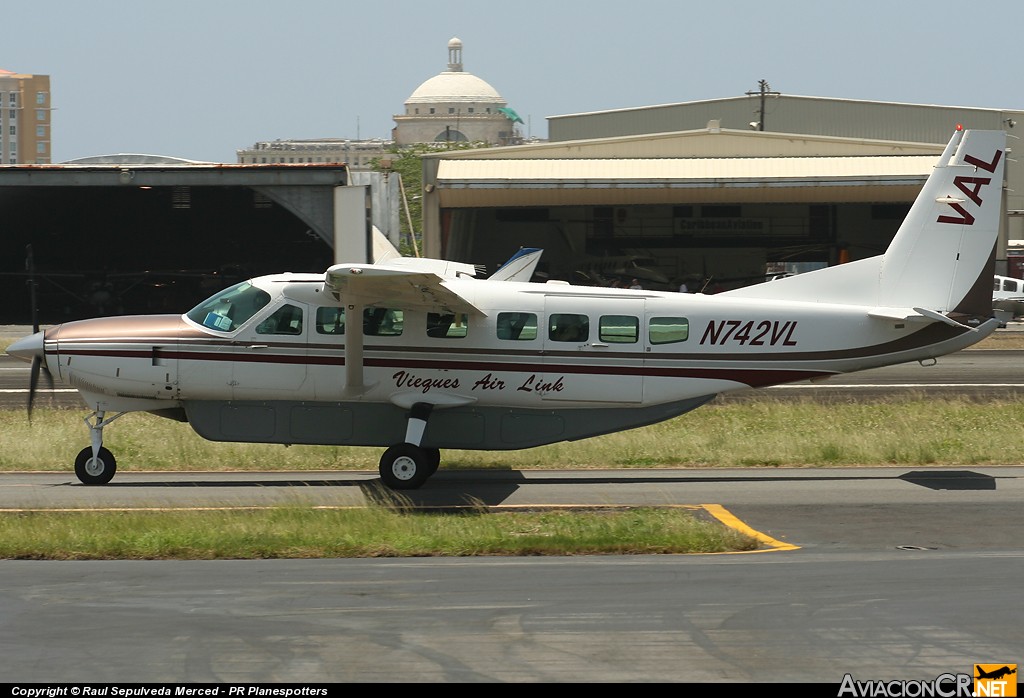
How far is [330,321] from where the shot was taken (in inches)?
576

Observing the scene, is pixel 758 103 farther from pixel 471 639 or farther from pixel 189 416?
pixel 471 639

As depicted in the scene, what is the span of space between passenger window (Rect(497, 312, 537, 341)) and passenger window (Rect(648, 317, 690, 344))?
4.61 ft

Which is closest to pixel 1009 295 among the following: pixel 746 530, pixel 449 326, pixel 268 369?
pixel 449 326

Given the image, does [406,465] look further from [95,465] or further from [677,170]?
[677,170]

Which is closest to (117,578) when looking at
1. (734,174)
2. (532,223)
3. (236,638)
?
(236,638)

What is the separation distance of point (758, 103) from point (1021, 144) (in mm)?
16011

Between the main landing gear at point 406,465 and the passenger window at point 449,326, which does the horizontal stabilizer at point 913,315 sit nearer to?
the passenger window at point 449,326

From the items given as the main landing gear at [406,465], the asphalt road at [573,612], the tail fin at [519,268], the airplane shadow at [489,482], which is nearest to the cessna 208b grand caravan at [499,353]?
the main landing gear at [406,465]

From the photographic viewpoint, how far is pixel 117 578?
957 centimetres

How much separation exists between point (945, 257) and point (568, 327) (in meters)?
4.65

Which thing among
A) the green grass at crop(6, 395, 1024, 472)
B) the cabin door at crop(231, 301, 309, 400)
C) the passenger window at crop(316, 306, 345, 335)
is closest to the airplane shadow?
the green grass at crop(6, 395, 1024, 472)

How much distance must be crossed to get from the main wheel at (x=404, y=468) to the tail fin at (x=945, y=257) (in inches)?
167

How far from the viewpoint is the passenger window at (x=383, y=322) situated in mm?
14547

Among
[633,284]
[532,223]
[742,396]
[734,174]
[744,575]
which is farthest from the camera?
[532,223]
